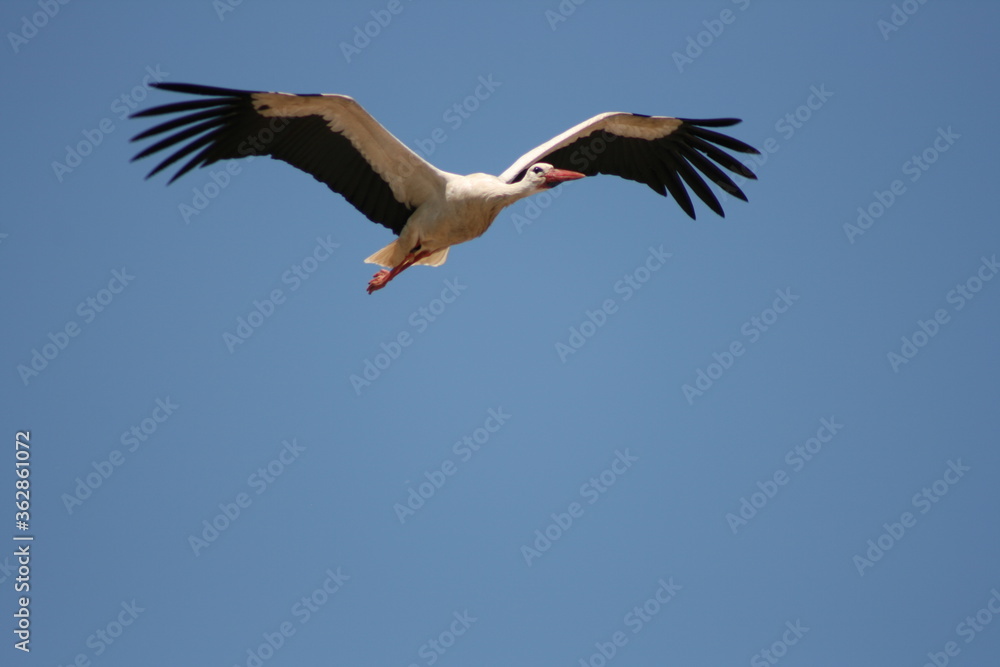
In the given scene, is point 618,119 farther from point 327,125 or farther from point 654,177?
point 327,125

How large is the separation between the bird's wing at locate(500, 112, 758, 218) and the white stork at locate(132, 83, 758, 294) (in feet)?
0.08

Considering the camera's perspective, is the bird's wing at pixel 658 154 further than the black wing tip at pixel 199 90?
Yes

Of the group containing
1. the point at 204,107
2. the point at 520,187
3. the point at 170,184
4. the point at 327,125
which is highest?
the point at 520,187

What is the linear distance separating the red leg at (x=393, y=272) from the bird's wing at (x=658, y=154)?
1.51m

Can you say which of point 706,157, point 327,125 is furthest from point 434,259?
point 706,157

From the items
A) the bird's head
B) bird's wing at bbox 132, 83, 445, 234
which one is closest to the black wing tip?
bird's wing at bbox 132, 83, 445, 234

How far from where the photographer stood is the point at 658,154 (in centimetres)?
1091

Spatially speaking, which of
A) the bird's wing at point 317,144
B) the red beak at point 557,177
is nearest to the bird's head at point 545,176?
the red beak at point 557,177

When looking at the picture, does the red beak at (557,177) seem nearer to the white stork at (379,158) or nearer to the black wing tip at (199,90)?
the white stork at (379,158)

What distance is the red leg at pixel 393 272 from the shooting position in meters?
9.53

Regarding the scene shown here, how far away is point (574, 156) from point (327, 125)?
2470mm

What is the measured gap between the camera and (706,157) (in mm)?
10930

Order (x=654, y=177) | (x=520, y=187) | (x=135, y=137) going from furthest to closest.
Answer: (x=654, y=177) → (x=520, y=187) → (x=135, y=137)

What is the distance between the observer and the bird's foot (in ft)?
31.1
